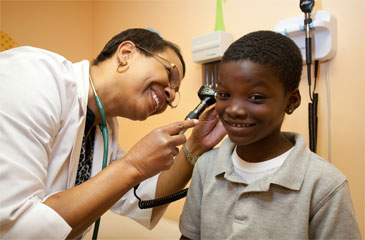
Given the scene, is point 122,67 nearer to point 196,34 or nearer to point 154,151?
point 154,151

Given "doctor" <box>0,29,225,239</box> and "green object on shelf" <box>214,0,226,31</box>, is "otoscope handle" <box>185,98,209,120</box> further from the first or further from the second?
"green object on shelf" <box>214,0,226,31</box>

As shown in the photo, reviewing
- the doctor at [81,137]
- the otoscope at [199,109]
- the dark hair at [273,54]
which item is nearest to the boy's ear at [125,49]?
the doctor at [81,137]

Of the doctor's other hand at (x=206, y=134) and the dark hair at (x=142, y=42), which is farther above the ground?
the dark hair at (x=142, y=42)

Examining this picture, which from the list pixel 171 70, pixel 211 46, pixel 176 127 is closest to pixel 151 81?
pixel 171 70

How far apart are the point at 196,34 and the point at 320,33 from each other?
0.60 m

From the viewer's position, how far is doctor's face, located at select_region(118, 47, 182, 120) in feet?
3.21

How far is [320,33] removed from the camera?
0.98m

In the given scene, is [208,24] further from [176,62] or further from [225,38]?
[176,62]

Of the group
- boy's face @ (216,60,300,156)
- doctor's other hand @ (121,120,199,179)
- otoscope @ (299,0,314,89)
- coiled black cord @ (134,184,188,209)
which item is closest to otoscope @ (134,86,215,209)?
coiled black cord @ (134,184,188,209)

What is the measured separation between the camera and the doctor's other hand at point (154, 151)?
0.80 metres

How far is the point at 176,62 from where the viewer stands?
3.49 feet

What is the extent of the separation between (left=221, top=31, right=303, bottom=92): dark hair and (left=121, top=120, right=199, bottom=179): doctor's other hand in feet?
0.80

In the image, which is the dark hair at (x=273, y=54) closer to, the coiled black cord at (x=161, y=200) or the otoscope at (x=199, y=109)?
the otoscope at (x=199, y=109)

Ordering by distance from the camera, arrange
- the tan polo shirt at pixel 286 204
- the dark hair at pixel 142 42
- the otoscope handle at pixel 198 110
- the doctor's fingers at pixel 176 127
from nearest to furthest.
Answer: the tan polo shirt at pixel 286 204
the doctor's fingers at pixel 176 127
the otoscope handle at pixel 198 110
the dark hair at pixel 142 42
